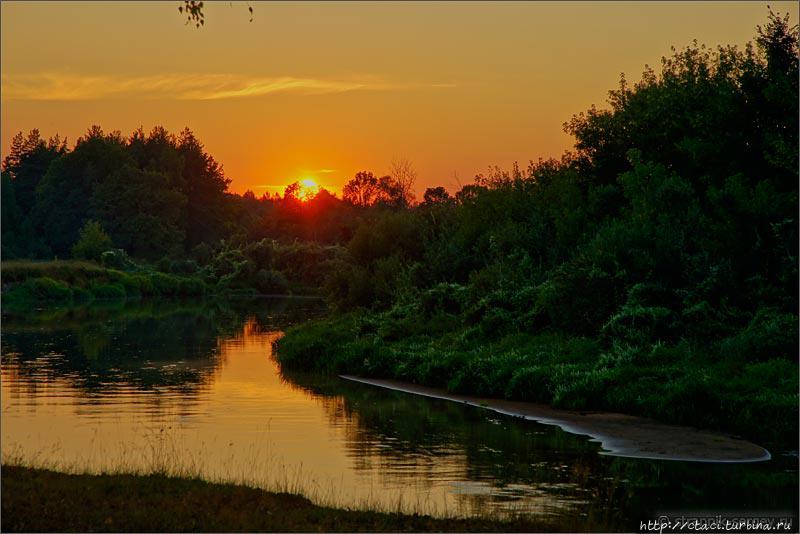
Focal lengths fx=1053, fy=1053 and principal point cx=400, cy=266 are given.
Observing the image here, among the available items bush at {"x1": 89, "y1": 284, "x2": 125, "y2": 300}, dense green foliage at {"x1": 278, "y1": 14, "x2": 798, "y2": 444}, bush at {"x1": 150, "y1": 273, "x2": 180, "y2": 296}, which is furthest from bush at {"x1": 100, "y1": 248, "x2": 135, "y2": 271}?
dense green foliage at {"x1": 278, "y1": 14, "x2": 798, "y2": 444}

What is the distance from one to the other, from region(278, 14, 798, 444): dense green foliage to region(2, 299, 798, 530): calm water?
2567 mm

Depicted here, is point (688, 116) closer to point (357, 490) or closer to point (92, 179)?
point (357, 490)

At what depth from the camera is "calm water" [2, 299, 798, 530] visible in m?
17.1

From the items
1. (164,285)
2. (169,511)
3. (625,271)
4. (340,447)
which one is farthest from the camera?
(164,285)

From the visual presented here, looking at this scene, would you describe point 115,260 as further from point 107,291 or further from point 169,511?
point 169,511

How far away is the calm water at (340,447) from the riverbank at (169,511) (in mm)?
1390

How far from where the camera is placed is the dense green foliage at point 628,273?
2623 cm

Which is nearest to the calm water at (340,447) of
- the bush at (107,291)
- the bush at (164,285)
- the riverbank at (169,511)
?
the riverbank at (169,511)

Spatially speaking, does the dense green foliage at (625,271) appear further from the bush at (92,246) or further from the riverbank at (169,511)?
the bush at (92,246)

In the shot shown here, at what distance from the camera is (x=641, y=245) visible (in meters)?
33.3

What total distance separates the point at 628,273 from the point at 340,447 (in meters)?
14.2

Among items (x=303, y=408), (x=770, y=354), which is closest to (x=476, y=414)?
(x=303, y=408)

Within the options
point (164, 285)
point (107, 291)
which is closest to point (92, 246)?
point (164, 285)

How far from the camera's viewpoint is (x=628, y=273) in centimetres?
3253
